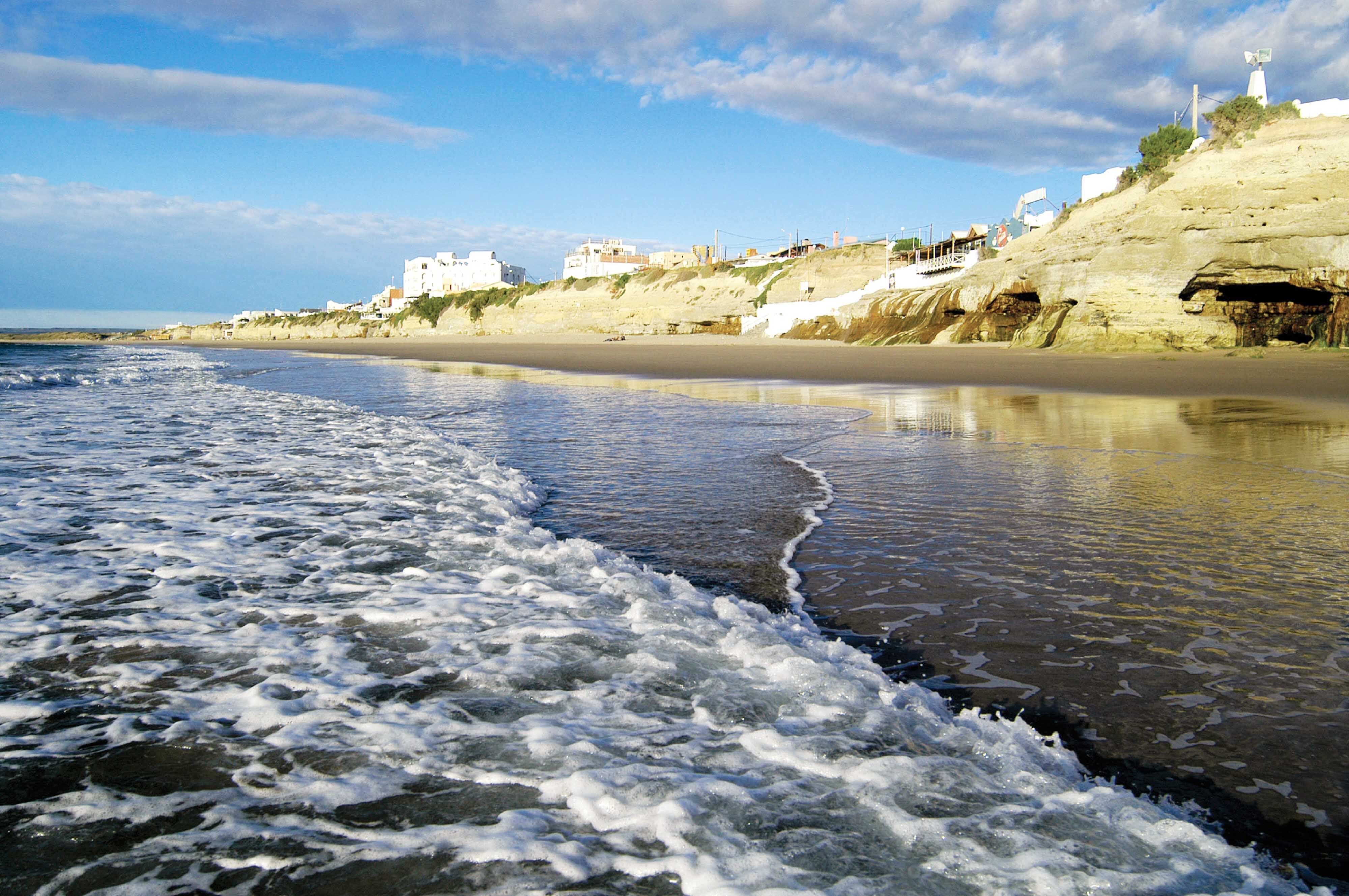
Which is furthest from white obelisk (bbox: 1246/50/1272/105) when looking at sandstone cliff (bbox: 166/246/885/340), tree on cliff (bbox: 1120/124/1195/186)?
sandstone cliff (bbox: 166/246/885/340)

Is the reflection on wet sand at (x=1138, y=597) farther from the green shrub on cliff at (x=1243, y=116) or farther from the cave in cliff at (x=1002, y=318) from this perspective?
the cave in cliff at (x=1002, y=318)

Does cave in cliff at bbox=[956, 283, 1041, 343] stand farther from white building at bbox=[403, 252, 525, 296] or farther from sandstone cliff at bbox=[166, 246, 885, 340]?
white building at bbox=[403, 252, 525, 296]

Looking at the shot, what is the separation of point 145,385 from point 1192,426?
2173cm

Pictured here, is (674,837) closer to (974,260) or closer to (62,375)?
(62,375)

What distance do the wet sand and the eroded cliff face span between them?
1.17 metres

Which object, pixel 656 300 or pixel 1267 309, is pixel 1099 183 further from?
pixel 656 300

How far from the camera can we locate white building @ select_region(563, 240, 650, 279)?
101 metres

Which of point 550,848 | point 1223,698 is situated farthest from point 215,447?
point 1223,698

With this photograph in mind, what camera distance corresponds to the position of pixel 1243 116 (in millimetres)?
23688

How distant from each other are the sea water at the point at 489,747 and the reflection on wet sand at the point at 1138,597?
0.90 feet

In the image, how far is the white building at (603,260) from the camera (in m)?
101

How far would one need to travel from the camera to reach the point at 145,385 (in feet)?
64.6

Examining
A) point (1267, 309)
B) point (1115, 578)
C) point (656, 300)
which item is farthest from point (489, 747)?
point (656, 300)

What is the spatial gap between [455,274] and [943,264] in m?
104
